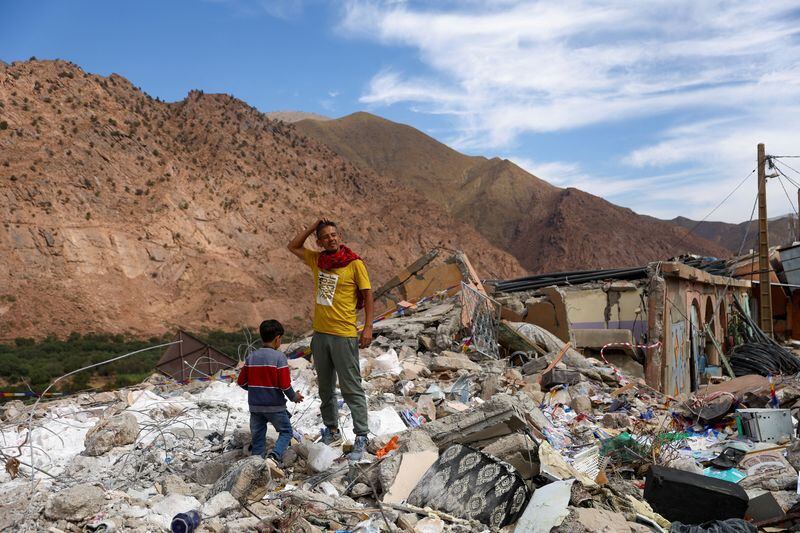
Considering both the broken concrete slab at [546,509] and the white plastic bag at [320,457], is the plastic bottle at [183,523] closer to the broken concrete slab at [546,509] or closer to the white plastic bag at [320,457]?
the white plastic bag at [320,457]

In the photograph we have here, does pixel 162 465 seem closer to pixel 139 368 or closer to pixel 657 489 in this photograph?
pixel 657 489

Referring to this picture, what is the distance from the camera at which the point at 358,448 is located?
4090 mm

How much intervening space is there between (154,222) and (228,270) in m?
4.03

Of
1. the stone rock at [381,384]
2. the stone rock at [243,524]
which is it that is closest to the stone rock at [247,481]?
the stone rock at [243,524]

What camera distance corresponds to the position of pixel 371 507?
3.50 meters

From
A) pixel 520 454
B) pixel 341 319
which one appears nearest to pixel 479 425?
pixel 520 454

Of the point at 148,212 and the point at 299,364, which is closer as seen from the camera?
the point at 299,364

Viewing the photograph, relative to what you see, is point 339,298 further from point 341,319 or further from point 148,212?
point 148,212

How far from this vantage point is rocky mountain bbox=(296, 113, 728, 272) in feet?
185

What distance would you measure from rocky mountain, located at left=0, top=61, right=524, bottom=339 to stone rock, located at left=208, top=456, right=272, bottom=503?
23.3 m

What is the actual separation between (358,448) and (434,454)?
1.76 feet

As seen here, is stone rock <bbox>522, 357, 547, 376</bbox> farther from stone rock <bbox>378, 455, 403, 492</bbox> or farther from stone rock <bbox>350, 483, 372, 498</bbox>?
stone rock <bbox>350, 483, 372, 498</bbox>

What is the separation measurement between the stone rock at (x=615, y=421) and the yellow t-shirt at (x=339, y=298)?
3266 mm

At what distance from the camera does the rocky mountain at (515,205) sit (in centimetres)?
5644
